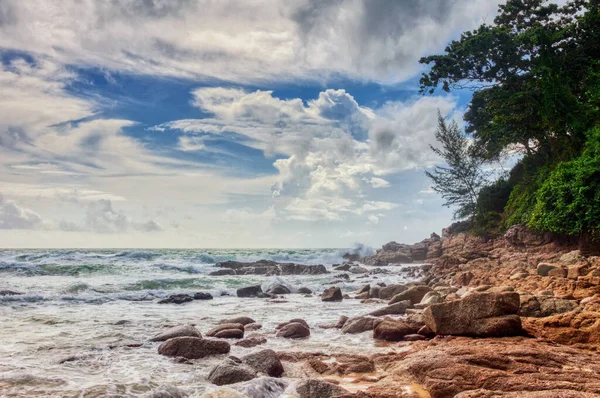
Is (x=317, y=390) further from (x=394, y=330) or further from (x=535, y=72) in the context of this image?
(x=535, y=72)

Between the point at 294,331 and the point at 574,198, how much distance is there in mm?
10908

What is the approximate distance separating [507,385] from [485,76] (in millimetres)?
23002

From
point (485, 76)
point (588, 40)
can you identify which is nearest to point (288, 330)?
point (485, 76)

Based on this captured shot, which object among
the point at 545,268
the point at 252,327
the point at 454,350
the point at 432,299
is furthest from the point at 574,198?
the point at 252,327

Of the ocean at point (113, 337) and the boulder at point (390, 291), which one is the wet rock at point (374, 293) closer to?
the boulder at point (390, 291)

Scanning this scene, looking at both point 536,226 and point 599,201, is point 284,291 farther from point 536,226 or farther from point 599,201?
point 599,201

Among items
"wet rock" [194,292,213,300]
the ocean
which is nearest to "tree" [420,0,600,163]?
the ocean

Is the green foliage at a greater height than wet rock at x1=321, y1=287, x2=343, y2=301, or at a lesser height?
greater

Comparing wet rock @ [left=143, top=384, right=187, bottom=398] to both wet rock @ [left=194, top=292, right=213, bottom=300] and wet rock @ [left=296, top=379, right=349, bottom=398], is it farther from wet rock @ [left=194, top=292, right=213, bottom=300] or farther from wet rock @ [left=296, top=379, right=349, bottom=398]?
wet rock @ [left=194, top=292, right=213, bottom=300]

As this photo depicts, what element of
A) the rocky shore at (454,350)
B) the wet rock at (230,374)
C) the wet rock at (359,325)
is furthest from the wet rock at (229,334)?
the wet rock at (230,374)

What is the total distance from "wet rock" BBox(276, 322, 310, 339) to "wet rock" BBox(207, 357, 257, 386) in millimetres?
3147

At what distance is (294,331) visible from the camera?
29.3 feet

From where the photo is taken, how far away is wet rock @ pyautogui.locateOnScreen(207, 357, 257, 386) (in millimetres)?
5469

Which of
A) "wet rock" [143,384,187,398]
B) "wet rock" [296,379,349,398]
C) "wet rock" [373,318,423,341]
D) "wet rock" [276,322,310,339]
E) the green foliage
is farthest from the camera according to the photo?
the green foliage
